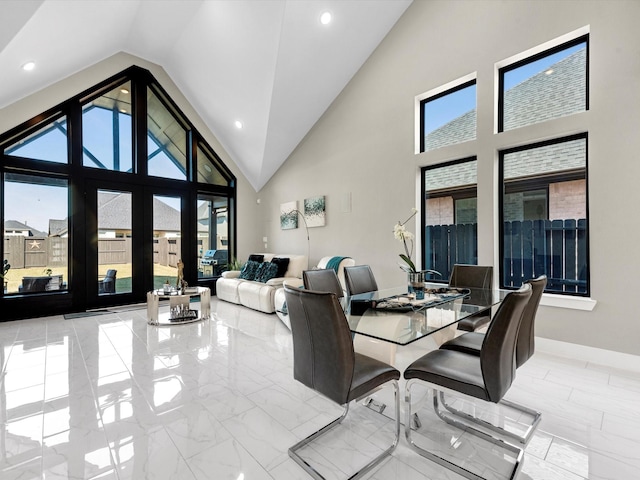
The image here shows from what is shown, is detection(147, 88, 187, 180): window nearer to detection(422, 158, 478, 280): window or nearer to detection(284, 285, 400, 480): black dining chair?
detection(422, 158, 478, 280): window

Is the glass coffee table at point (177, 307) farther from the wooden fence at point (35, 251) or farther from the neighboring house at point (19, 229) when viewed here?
the neighboring house at point (19, 229)

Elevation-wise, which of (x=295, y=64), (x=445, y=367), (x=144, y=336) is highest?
(x=295, y=64)

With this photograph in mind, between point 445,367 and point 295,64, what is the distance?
4.54 m

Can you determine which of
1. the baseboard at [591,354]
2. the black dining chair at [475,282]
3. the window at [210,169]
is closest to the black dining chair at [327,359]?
the black dining chair at [475,282]

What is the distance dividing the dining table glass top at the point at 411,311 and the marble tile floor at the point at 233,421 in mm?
691

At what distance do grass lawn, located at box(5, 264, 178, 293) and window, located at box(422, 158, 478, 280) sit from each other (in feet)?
16.2

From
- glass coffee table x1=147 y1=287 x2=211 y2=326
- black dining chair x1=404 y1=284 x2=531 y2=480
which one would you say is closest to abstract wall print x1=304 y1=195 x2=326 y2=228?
glass coffee table x1=147 y1=287 x2=211 y2=326

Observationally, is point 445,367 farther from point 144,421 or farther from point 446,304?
point 144,421

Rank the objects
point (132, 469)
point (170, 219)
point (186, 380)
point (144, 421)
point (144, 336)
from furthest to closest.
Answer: point (170, 219)
point (144, 336)
point (186, 380)
point (144, 421)
point (132, 469)

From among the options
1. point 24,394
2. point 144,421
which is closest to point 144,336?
point 24,394

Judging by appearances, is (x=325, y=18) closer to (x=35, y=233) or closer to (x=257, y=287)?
(x=257, y=287)

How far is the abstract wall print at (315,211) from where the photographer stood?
223 inches

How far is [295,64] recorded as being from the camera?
15.1 feet

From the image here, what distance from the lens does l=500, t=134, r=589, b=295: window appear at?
3.17m
